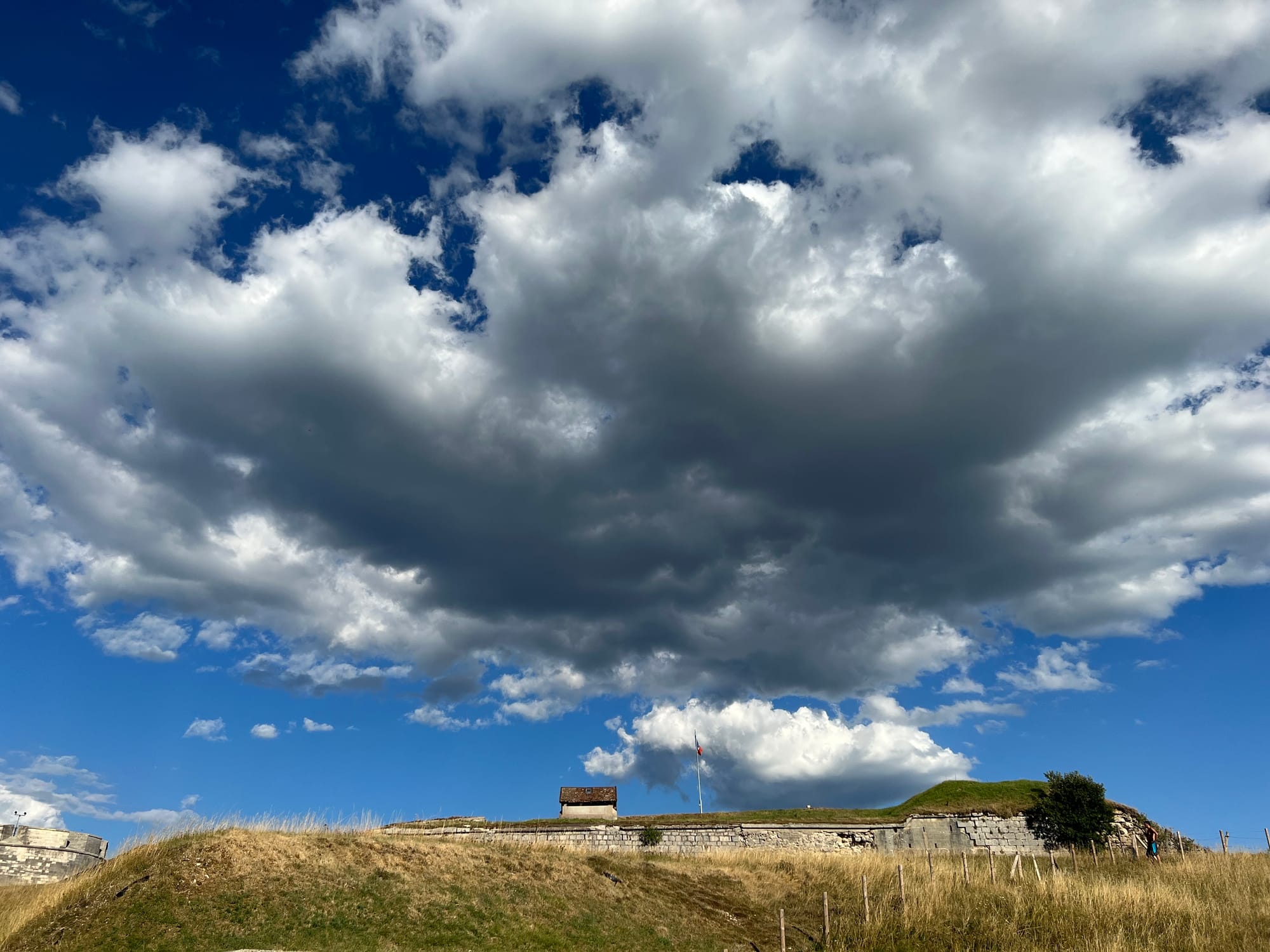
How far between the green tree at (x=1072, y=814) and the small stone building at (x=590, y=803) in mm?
26431

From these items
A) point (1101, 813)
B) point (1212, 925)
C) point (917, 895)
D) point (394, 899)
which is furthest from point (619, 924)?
point (1101, 813)

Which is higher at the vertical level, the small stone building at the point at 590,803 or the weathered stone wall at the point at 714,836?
the small stone building at the point at 590,803

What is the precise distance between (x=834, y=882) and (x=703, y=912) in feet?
21.5

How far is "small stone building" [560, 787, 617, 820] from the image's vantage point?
179 feet

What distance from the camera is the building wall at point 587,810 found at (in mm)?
54156

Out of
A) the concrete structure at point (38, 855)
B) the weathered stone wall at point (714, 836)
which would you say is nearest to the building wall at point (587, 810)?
the weathered stone wall at point (714, 836)

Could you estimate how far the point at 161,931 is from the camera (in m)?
22.3

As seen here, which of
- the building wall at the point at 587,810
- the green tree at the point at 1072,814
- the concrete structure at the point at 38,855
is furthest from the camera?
the building wall at the point at 587,810

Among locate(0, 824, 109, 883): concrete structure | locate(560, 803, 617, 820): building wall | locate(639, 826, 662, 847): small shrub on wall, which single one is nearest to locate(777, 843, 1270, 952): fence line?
locate(639, 826, 662, 847): small shrub on wall

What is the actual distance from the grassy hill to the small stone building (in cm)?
273

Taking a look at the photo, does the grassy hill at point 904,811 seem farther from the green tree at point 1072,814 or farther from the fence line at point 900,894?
the fence line at point 900,894

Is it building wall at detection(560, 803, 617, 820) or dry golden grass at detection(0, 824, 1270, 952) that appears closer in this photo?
dry golden grass at detection(0, 824, 1270, 952)

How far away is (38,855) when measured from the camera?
116 ft

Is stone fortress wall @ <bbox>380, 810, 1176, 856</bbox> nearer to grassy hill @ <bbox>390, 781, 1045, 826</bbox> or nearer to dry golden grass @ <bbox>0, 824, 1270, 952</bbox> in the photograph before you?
grassy hill @ <bbox>390, 781, 1045, 826</bbox>
